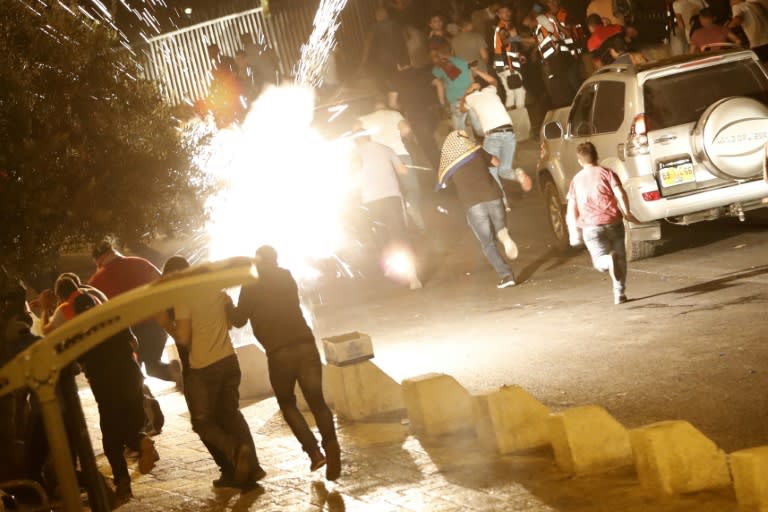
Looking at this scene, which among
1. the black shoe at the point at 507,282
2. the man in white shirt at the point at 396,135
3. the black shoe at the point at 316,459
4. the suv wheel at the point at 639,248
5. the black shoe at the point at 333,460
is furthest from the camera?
the man in white shirt at the point at 396,135

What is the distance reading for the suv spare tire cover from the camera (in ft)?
43.4

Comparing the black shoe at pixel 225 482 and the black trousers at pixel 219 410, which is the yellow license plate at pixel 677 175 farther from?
→ the black shoe at pixel 225 482

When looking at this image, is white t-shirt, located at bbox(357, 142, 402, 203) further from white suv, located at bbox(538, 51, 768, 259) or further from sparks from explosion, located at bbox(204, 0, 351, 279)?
white suv, located at bbox(538, 51, 768, 259)

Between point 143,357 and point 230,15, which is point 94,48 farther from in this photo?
point 230,15

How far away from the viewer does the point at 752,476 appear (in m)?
6.39

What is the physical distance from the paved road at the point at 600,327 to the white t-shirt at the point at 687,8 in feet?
20.8

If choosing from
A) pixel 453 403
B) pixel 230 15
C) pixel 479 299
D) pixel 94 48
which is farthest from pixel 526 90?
pixel 453 403

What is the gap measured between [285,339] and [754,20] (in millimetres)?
14128

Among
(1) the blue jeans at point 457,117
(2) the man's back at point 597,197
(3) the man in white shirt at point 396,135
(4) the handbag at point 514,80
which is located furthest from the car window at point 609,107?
(4) the handbag at point 514,80

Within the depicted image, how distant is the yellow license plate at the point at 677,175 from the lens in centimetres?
1374

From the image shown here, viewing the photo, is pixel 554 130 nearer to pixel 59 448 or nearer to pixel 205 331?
pixel 205 331

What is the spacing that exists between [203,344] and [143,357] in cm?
339

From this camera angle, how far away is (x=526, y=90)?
81.5ft

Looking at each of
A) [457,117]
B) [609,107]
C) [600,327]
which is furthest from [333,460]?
[457,117]
